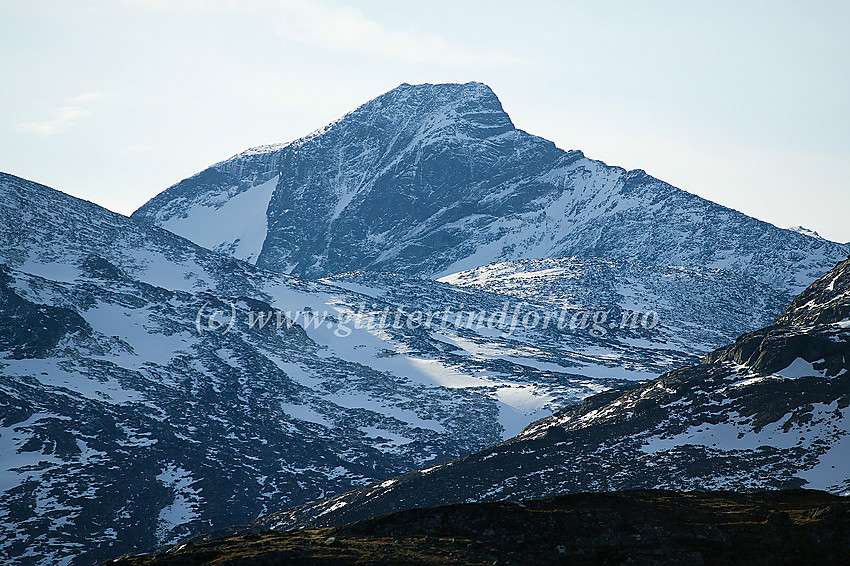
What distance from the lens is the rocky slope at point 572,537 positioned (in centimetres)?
5472

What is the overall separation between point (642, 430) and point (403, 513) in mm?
80824

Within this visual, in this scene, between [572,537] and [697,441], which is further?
[697,441]

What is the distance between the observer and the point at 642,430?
139 meters

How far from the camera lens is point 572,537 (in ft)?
193

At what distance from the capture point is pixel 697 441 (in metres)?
130

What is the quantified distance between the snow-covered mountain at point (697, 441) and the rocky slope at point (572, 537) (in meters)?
46.9

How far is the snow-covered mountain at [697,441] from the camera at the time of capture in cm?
11581

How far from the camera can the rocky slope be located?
5472cm

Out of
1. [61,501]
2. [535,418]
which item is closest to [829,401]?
[535,418]

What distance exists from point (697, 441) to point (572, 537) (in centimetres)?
7590

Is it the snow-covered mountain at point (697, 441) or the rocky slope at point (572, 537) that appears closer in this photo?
the rocky slope at point (572, 537)

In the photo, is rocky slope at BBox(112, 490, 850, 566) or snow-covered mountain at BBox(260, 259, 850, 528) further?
snow-covered mountain at BBox(260, 259, 850, 528)

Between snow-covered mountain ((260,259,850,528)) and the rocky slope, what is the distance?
46857mm

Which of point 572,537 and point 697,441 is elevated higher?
point 572,537
